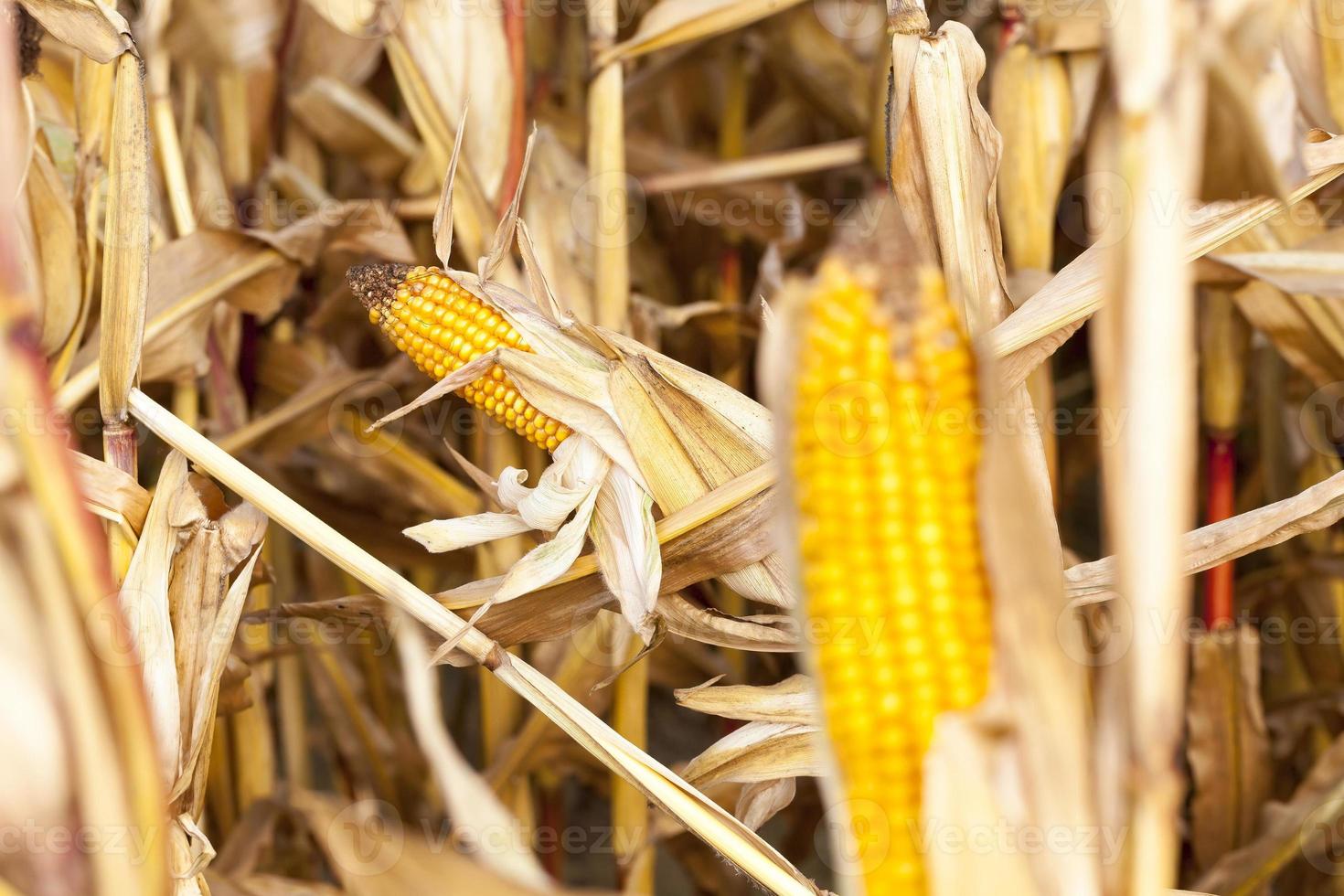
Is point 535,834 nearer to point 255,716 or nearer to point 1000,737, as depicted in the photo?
point 255,716

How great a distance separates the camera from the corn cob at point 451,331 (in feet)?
2.44

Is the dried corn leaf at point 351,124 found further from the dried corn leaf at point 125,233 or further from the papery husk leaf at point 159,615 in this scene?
the papery husk leaf at point 159,615

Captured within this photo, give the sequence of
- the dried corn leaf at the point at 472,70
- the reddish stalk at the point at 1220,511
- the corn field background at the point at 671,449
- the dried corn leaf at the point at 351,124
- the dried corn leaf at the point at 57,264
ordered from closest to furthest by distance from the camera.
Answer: the corn field background at the point at 671,449 → the dried corn leaf at the point at 57,264 → the dried corn leaf at the point at 472,70 → the reddish stalk at the point at 1220,511 → the dried corn leaf at the point at 351,124

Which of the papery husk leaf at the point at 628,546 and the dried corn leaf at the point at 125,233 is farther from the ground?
the dried corn leaf at the point at 125,233

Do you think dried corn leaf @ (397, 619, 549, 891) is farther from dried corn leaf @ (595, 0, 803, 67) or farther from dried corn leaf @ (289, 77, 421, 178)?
dried corn leaf @ (289, 77, 421, 178)

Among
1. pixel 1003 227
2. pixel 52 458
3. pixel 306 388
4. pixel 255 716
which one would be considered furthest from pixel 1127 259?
pixel 255 716

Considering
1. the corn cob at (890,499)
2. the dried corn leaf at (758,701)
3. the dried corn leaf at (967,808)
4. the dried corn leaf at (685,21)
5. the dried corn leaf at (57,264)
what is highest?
the dried corn leaf at (685,21)

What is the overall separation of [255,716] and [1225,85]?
111 cm

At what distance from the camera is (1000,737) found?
395mm

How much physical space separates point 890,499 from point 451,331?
437 millimetres

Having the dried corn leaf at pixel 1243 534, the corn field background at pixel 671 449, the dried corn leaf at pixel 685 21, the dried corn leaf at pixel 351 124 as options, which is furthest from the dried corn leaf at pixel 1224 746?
the dried corn leaf at pixel 351 124

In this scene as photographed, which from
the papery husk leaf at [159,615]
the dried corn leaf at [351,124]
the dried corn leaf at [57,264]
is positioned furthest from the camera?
the dried corn leaf at [351,124]

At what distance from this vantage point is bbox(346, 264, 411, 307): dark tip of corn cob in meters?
0.76

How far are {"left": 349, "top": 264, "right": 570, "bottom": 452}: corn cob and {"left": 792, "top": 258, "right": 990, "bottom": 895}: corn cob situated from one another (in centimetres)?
37
